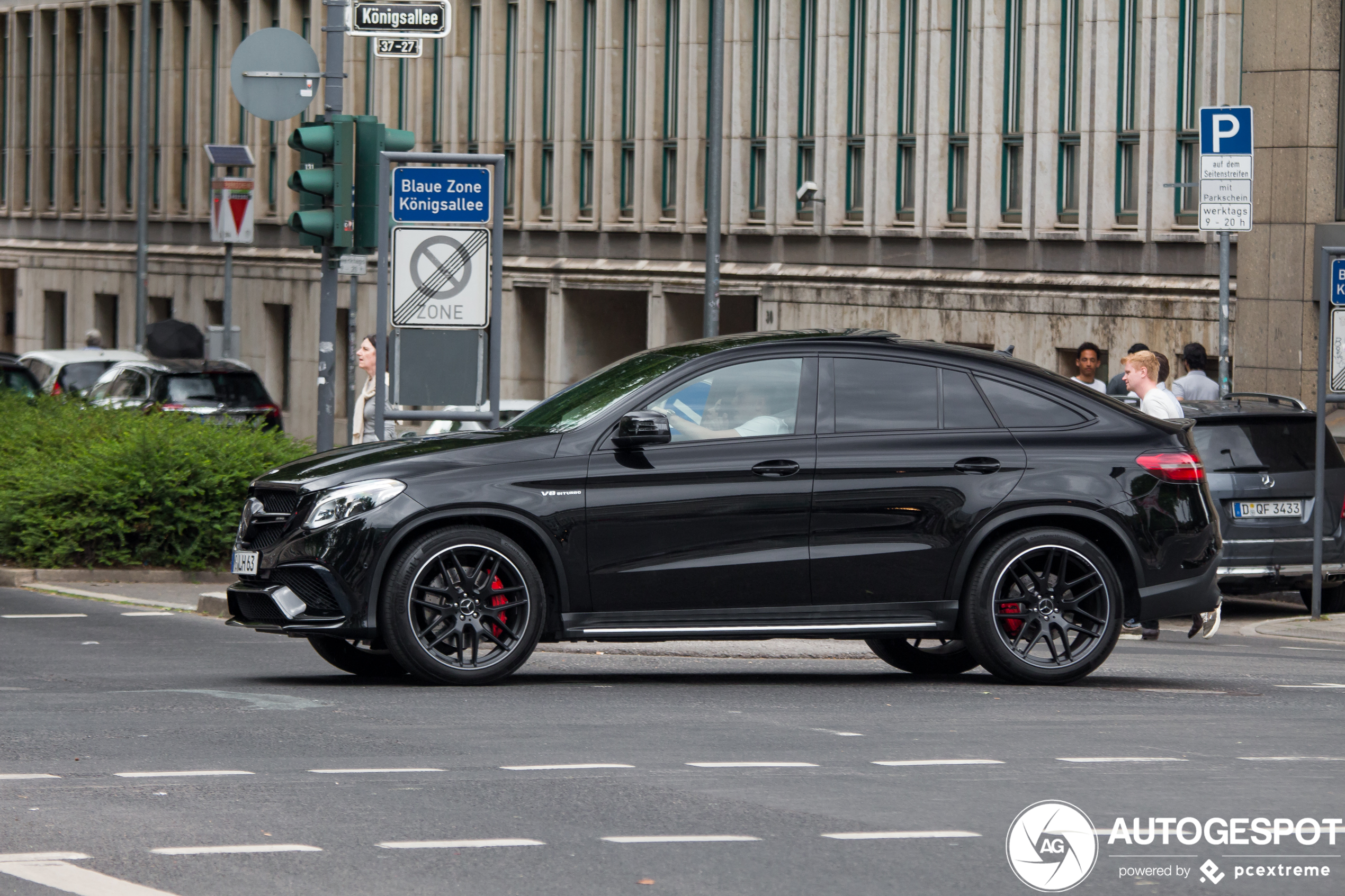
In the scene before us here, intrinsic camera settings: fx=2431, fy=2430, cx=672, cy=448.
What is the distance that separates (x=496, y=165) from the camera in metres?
14.6

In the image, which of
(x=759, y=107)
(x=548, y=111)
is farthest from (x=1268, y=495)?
(x=548, y=111)

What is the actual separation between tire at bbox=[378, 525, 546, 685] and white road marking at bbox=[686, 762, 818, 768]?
2157 mm

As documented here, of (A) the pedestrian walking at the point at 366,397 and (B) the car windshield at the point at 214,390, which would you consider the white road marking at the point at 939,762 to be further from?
(B) the car windshield at the point at 214,390

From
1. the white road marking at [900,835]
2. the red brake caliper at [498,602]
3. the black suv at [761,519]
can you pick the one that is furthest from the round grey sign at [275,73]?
the white road marking at [900,835]

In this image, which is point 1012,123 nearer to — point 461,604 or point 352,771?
point 461,604

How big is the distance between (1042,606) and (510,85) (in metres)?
30.5

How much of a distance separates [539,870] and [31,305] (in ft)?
177

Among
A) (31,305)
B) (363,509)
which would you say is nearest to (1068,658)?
(363,509)

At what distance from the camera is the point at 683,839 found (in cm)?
754

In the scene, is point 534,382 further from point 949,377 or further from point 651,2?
point 949,377

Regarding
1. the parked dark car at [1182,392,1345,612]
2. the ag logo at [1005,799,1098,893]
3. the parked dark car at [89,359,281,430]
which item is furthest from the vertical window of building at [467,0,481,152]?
the ag logo at [1005,799,1098,893]

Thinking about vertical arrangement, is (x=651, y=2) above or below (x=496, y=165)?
above

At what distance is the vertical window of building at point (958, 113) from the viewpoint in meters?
30.9

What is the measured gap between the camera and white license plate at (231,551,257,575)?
1116cm
